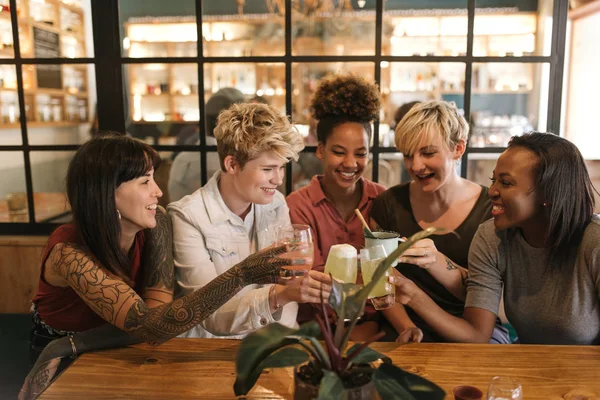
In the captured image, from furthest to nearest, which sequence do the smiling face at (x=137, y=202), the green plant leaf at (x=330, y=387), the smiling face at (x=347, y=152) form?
the smiling face at (x=347, y=152) → the smiling face at (x=137, y=202) → the green plant leaf at (x=330, y=387)

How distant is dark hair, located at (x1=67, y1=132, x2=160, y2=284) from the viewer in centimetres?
163

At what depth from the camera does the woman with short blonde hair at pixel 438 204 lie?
2047mm

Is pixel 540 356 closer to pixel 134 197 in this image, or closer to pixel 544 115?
pixel 134 197

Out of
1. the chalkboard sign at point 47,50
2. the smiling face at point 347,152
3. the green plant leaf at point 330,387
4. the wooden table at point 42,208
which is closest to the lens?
the green plant leaf at point 330,387

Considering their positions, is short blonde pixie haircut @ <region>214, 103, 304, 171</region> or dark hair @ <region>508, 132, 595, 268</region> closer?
dark hair @ <region>508, 132, 595, 268</region>

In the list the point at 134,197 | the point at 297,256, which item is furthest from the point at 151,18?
the point at 297,256

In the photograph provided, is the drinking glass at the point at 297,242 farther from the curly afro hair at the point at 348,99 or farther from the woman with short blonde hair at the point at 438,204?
the curly afro hair at the point at 348,99

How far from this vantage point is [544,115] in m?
3.05

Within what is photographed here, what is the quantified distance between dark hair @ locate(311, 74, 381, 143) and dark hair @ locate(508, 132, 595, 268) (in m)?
0.83

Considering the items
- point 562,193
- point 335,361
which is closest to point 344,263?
point 335,361

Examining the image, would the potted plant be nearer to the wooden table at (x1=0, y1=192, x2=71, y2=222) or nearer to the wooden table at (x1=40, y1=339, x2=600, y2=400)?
the wooden table at (x1=40, y1=339, x2=600, y2=400)

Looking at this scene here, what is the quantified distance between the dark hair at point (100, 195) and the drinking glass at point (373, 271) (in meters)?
0.77

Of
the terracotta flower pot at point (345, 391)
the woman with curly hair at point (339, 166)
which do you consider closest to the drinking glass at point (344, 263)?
the terracotta flower pot at point (345, 391)

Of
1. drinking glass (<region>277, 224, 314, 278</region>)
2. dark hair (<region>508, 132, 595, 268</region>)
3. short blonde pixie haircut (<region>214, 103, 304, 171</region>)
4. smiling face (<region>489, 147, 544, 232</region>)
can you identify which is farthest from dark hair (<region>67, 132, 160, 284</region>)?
dark hair (<region>508, 132, 595, 268</region>)
